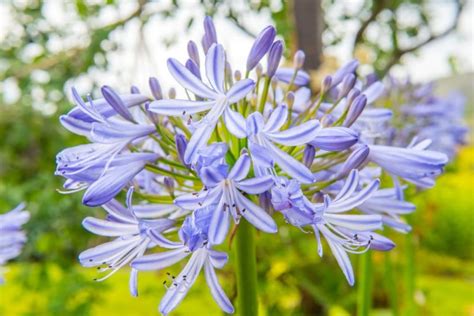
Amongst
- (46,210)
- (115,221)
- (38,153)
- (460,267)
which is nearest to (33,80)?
(38,153)

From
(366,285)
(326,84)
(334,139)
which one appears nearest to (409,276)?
(366,285)

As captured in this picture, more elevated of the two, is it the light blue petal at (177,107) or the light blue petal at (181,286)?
the light blue petal at (177,107)

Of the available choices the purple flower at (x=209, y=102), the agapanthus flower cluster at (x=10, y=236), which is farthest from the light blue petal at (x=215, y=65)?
the agapanthus flower cluster at (x=10, y=236)

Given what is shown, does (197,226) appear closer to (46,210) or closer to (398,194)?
(398,194)

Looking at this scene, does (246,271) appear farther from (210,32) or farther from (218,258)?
(210,32)

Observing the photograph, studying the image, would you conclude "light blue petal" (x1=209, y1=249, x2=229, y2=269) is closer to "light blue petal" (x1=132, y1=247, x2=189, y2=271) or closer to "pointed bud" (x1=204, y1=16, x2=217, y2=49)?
"light blue petal" (x1=132, y1=247, x2=189, y2=271)

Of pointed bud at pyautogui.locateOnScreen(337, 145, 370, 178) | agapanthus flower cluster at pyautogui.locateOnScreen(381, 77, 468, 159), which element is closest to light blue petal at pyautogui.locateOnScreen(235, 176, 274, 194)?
pointed bud at pyautogui.locateOnScreen(337, 145, 370, 178)

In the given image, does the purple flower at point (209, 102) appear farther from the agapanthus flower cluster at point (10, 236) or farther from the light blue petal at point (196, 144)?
the agapanthus flower cluster at point (10, 236)

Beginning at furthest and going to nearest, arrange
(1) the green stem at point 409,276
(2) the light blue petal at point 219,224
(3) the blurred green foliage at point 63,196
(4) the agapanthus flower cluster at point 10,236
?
(3) the blurred green foliage at point 63,196 → (1) the green stem at point 409,276 → (4) the agapanthus flower cluster at point 10,236 → (2) the light blue petal at point 219,224
